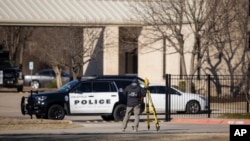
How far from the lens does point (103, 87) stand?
2925cm

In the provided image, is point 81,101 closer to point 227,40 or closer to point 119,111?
point 119,111

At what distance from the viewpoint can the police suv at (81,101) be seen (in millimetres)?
28938

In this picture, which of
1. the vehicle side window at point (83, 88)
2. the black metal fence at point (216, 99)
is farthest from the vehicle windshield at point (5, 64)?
the vehicle side window at point (83, 88)

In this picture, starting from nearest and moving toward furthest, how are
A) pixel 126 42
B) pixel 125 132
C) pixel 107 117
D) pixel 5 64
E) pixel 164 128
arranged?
pixel 125 132
pixel 164 128
pixel 107 117
pixel 126 42
pixel 5 64

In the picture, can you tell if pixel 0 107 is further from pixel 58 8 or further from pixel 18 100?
pixel 58 8

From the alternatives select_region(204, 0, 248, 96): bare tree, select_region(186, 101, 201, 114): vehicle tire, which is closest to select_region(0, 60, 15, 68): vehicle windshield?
select_region(204, 0, 248, 96): bare tree

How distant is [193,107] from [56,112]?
6.74m

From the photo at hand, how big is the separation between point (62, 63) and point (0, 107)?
15.2m

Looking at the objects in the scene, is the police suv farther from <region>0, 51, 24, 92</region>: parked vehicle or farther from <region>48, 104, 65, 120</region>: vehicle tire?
<region>0, 51, 24, 92</region>: parked vehicle

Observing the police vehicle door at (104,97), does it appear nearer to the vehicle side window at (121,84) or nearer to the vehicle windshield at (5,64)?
the vehicle side window at (121,84)

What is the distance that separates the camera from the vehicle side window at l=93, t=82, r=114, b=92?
2919cm

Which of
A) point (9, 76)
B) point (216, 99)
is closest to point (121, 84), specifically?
point (216, 99)

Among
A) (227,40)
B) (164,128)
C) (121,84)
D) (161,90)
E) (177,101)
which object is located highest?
(227,40)

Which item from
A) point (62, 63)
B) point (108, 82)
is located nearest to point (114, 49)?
point (62, 63)
